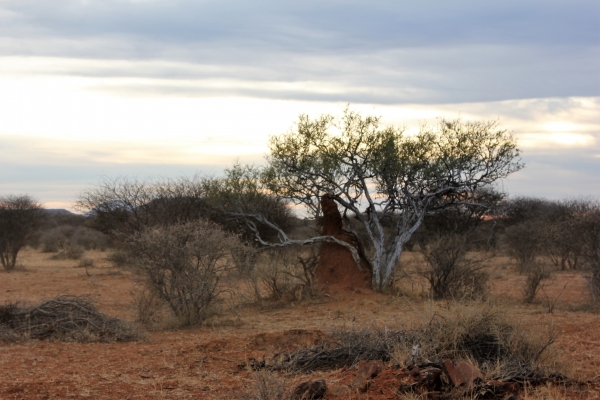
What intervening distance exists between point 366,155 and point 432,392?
11.2 m

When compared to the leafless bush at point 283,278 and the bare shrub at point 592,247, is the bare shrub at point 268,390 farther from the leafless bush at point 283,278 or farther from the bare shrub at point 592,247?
the bare shrub at point 592,247

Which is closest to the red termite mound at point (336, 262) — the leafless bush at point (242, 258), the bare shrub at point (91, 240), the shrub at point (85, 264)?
the leafless bush at point (242, 258)

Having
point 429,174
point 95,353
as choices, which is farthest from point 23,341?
point 429,174

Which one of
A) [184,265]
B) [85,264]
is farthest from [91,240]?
[184,265]

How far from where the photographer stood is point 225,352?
29.9ft

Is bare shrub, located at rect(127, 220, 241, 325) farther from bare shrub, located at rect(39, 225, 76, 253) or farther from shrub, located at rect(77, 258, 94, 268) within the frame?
bare shrub, located at rect(39, 225, 76, 253)

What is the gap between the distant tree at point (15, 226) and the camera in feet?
83.5

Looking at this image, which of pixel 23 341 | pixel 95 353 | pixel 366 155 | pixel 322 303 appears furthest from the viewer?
pixel 366 155

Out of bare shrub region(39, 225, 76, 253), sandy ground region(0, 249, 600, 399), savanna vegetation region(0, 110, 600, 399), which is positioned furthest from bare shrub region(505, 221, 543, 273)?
bare shrub region(39, 225, 76, 253)

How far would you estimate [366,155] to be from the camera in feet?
54.9

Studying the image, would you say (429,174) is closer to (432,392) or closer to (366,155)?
(366,155)

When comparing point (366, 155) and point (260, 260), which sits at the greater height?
point (366, 155)

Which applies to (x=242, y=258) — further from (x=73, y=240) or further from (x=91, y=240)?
(x=91, y=240)

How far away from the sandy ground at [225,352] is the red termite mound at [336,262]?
1.94ft
